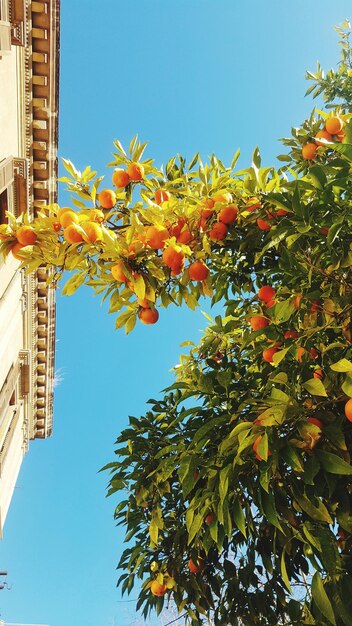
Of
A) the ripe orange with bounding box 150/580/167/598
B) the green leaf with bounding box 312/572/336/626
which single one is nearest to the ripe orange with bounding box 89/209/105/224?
the green leaf with bounding box 312/572/336/626

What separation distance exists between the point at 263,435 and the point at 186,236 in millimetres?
1171

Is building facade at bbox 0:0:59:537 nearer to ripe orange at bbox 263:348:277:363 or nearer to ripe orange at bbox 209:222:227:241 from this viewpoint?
ripe orange at bbox 209:222:227:241

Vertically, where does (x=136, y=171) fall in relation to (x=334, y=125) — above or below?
below

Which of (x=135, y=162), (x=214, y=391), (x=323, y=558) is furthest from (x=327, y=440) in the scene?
(x=135, y=162)

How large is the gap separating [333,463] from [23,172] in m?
11.7

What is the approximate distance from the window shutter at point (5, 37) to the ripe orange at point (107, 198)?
8.97m

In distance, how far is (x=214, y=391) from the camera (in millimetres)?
2533

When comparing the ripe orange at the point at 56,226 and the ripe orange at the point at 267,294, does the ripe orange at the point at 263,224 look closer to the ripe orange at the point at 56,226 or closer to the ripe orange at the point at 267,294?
the ripe orange at the point at 267,294

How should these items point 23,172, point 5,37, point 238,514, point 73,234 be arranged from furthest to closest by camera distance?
point 23,172 < point 5,37 < point 73,234 < point 238,514

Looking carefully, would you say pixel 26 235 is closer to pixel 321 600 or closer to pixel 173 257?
pixel 173 257

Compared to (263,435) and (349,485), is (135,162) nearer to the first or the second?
(263,435)

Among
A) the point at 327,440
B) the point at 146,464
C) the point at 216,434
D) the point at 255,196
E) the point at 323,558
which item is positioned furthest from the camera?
the point at 146,464

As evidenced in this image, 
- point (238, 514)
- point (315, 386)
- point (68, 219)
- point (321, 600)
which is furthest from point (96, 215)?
point (321, 600)

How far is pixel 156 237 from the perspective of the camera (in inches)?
86.3
